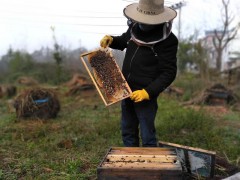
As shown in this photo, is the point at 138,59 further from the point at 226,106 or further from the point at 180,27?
the point at 180,27

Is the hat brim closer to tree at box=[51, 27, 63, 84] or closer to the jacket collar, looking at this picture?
the jacket collar

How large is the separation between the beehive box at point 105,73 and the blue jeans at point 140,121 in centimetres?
22

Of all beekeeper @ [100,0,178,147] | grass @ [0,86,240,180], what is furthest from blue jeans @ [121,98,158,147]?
grass @ [0,86,240,180]

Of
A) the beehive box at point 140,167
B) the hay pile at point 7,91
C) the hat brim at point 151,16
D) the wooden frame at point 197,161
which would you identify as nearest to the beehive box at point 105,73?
the hat brim at point 151,16

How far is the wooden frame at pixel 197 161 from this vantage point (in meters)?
3.78

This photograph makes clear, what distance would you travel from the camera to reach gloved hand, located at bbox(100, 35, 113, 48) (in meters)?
4.11

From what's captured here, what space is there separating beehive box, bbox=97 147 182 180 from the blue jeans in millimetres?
508

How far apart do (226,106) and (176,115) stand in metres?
4.66

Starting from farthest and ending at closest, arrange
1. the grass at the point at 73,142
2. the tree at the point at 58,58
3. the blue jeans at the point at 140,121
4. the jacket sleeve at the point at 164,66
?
1. the tree at the point at 58,58
2. the grass at the point at 73,142
3. the blue jeans at the point at 140,121
4. the jacket sleeve at the point at 164,66

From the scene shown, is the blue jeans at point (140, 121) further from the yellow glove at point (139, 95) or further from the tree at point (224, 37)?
the tree at point (224, 37)

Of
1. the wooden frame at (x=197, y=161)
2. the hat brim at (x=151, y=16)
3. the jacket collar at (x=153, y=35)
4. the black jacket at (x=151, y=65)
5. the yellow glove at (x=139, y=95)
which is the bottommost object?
the wooden frame at (x=197, y=161)

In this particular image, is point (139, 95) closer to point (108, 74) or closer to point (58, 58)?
point (108, 74)

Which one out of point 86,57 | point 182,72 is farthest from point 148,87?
point 182,72

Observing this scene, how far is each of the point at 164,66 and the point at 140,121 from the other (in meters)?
0.69
